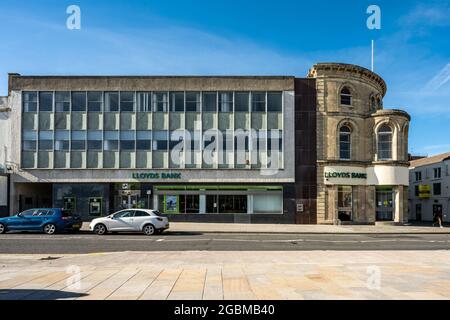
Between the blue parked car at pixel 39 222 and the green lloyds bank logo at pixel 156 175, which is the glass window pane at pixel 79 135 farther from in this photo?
the blue parked car at pixel 39 222

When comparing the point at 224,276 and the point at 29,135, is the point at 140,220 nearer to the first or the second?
the point at 224,276

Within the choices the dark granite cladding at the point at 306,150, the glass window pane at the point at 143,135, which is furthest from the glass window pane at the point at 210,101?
the dark granite cladding at the point at 306,150

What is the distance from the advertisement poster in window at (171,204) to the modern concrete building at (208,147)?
101 millimetres

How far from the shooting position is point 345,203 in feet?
104

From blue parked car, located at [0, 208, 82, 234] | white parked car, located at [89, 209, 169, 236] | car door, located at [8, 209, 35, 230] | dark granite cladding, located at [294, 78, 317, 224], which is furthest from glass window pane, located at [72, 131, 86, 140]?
dark granite cladding, located at [294, 78, 317, 224]

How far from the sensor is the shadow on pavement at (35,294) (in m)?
6.82

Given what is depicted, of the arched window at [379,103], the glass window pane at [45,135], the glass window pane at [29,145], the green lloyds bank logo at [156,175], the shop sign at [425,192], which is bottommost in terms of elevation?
the shop sign at [425,192]

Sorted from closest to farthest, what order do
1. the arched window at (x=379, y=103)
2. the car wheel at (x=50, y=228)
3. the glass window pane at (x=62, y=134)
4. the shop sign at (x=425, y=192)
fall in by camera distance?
1. the car wheel at (x=50, y=228)
2. the glass window pane at (x=62, y=134)
3. the arched window at (x=379, y=103)
4. the shop sign at (x=425, y=192)

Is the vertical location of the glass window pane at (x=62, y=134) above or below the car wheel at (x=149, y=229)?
above

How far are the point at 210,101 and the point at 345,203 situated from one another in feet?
46.7

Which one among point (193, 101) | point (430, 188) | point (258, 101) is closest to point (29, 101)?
point (193, 101)

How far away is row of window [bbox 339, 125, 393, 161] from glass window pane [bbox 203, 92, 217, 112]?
11.0 m

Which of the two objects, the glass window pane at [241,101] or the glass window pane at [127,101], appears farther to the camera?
the glass window pane at [127,101]

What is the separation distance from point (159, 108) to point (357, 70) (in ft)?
56.4
